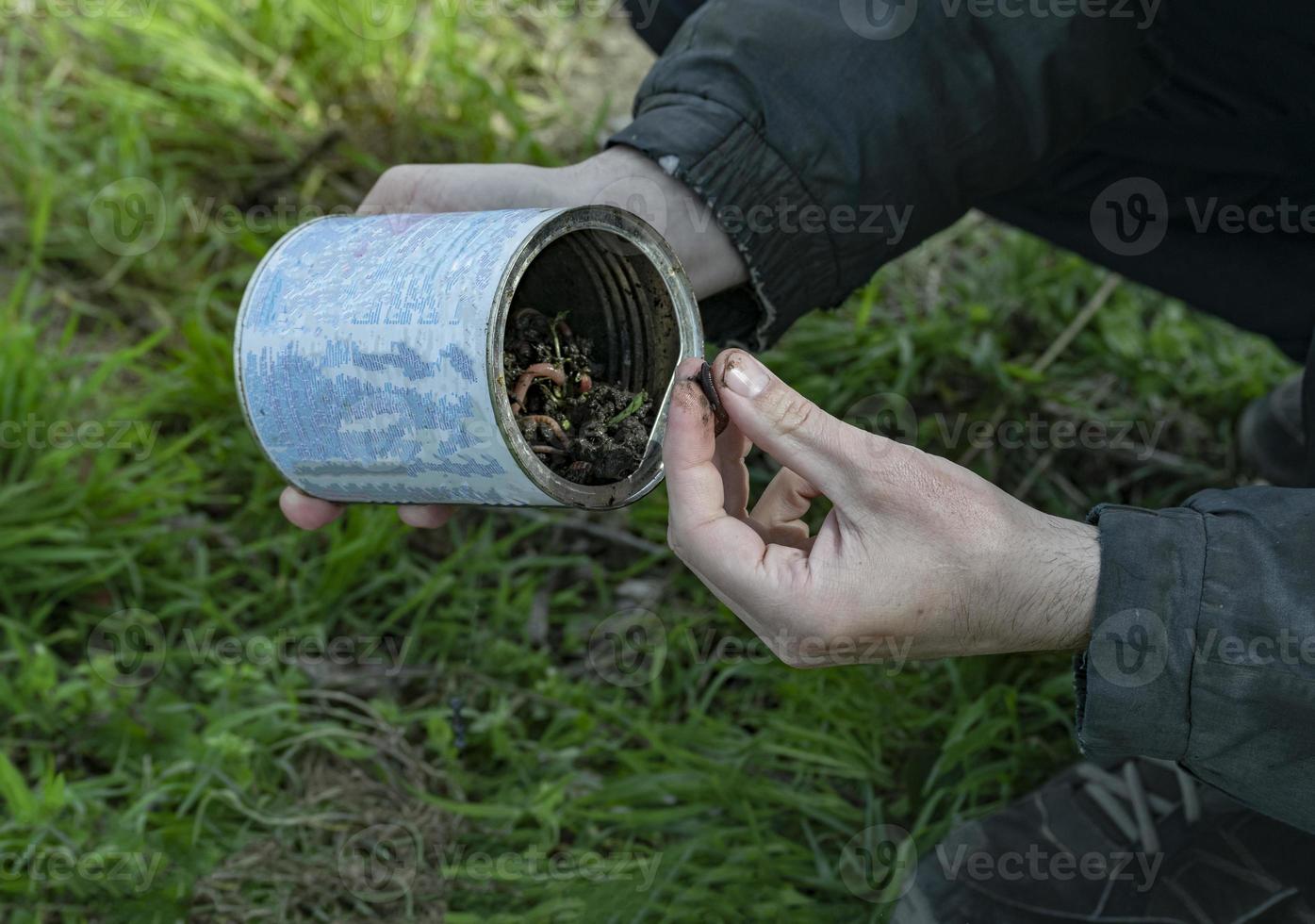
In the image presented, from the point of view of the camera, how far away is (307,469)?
1.79 meters

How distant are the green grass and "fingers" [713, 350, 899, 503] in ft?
2.60

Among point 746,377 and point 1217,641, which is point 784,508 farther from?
point 1217,641

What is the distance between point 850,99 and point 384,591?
1.30 meters

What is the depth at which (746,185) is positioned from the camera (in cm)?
195

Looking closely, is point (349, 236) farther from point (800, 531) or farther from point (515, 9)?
point (515, 9)

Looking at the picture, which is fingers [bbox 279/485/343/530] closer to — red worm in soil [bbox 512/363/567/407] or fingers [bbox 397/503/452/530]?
fingers [bbox 397/503/452/530]

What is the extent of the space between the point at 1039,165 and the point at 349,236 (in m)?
1.17

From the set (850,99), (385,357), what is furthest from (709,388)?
(850,99)

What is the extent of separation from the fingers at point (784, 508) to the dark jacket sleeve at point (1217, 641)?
1.42ft

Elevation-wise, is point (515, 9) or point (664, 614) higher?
point (515, 9)

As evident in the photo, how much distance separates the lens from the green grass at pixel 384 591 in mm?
2014

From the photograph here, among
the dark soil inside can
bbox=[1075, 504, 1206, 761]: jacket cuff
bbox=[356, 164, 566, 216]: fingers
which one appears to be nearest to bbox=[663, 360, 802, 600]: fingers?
the dark soil inside can

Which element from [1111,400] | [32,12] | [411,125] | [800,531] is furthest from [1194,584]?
[32,12]

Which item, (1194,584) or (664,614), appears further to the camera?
(664,614)
